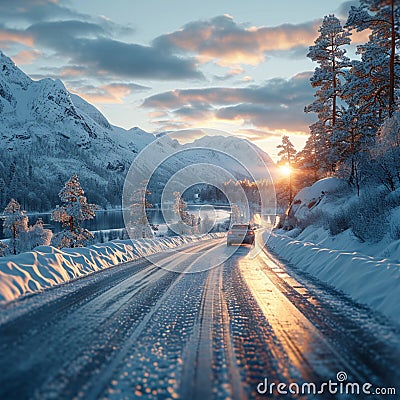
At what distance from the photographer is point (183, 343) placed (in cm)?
514

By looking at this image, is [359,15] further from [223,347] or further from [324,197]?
[223,347]

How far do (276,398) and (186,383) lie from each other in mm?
914

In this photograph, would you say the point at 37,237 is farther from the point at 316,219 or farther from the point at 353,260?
the point at 353,260

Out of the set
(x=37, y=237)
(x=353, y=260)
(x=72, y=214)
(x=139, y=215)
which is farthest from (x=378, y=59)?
(x=37, y=237)

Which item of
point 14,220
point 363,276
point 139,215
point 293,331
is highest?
point 139,215

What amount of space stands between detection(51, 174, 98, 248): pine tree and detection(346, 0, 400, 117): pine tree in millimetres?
27818

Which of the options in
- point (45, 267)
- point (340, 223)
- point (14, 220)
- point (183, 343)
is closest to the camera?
point (183, 343)

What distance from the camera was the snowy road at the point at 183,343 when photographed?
3807mm

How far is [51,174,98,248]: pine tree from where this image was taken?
38.6 metres

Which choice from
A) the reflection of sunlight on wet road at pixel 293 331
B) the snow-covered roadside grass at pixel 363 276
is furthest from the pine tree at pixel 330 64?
the reflection of sunlight on wet road at pixel 293 331

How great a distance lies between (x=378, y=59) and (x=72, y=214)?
3089cm

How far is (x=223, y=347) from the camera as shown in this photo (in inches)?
196

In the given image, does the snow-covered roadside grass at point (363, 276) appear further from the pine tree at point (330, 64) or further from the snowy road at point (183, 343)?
the pine tree at point (330, 64)

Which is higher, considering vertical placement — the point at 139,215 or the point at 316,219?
the point at 139,215
